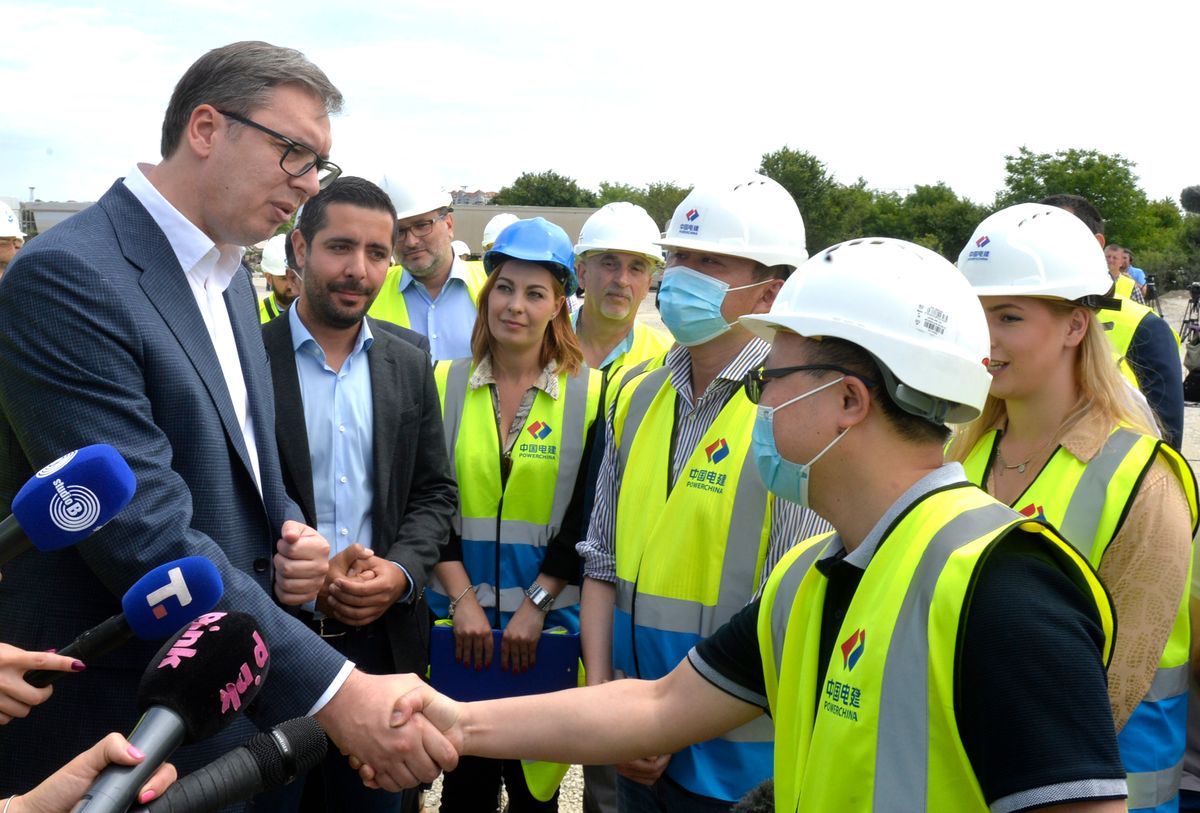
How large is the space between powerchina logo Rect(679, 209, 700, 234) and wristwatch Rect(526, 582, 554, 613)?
1.54 m

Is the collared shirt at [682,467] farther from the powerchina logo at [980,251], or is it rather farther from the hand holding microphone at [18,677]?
the hand holding microphone at [18,677]

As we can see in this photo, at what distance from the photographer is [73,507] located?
5.78 ft

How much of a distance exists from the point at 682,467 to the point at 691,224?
2.86ft

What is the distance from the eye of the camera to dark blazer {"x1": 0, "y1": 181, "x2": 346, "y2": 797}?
2.53 m

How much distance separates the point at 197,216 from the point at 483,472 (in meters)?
1.87

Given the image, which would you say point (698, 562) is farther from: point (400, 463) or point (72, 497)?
point (72, 497)

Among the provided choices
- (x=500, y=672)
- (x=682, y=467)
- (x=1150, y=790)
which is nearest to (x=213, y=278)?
(x=682, y=467)

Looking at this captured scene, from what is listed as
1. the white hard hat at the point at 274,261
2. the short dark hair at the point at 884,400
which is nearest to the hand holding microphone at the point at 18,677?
the short dark hair at the point at 884,400

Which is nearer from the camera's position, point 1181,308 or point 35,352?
point 35,352

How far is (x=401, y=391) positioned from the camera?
13.5 feet

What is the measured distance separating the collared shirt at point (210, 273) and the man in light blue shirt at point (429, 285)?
3355 millimetres

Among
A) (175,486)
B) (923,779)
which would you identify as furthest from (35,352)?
(923,779)

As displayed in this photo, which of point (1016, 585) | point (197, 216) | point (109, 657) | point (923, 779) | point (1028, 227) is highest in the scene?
point (1028, 227)

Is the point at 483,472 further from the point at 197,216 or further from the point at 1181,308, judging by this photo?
the point at 1181,308
